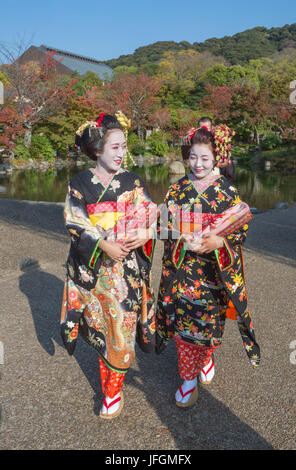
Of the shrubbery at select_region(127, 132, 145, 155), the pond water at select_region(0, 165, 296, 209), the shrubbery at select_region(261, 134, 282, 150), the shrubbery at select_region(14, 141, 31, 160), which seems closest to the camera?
the pond water at select_region(0, 165, 296, 209)

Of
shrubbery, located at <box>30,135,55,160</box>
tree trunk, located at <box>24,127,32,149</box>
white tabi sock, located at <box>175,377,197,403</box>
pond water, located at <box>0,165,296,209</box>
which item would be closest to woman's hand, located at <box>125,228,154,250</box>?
white tabi sock, located at <box>175,377,197,403</box>

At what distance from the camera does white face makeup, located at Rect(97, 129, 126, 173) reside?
2021 mm

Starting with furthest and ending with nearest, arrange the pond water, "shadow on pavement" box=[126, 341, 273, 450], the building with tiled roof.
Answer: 1. the building with tiled roof
2. the pond water
3. "shadow on pavement" box=[126, 341, 273, 450]

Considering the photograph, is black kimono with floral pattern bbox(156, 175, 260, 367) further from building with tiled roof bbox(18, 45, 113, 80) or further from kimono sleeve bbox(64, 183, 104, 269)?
building with tiled roof bbox(18, 45, 113, 80)

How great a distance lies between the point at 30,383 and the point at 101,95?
25.9 metres

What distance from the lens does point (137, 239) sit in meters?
2.04

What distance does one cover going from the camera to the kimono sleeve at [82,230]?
2.00 m

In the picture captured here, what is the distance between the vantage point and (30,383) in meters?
2.46

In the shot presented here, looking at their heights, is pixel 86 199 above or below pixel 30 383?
above

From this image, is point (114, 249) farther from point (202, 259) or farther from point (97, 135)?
point (97, 135)

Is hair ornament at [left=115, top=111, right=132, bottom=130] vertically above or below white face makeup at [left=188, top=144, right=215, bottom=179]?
above

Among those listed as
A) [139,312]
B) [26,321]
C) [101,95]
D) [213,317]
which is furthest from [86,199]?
[101,95]
